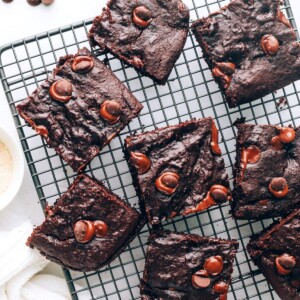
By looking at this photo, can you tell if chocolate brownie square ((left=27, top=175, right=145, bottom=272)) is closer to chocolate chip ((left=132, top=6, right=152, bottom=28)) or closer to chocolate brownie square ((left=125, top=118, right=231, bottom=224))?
chocolate brownie square ((left=125, top=118, right=231, bottom=224))

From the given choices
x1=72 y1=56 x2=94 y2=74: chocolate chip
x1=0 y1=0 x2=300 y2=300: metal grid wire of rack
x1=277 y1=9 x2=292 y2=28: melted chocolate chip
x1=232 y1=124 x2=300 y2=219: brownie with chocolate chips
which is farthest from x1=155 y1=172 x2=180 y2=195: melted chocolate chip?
x1=277 y1=9 x2=292 y2=28: melted chocolate chip

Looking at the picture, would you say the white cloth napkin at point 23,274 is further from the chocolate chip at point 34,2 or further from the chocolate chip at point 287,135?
the chocolate chip at point 287,135

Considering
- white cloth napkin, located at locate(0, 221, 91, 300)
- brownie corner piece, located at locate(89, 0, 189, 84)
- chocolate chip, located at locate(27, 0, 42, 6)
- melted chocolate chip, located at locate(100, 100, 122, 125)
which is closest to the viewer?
melted chocolate chip, located at locate(100, 100, 122, 125)

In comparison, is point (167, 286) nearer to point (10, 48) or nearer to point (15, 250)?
point (15, 250)

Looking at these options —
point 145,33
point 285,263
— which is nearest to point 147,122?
point 145,33

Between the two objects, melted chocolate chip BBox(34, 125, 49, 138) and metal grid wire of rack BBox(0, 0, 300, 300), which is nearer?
melted chocolate chip BBox(34, 125, 49, 138)

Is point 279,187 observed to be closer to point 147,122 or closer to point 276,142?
point 276,142
